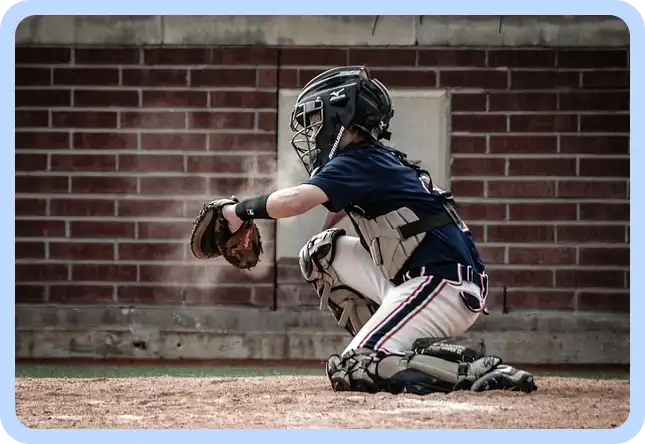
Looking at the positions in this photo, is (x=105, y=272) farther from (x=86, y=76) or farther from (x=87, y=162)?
(x=86, y=76)

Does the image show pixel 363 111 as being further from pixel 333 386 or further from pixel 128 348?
pixel 128 348

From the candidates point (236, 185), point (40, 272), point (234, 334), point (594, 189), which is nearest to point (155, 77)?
point (236, 185)

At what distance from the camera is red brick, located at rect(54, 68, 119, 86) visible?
7684 millimetres

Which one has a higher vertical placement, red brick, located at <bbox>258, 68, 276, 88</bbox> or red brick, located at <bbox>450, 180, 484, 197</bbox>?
red brick, located at <bbox>258, 68, 276, 88</bbox>

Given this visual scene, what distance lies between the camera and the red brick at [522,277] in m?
7.45

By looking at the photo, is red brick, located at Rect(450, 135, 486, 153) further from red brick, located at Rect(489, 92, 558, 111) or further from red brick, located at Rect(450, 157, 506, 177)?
red brick, located at Rect(489, 92, 558, 111)

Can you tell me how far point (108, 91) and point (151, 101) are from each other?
0.26 meters

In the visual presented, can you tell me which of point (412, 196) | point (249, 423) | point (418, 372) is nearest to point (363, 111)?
point (412, 196)

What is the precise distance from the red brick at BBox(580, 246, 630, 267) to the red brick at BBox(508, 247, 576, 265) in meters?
0.14

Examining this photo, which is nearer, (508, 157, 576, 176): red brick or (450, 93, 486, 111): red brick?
(508, 157, 576, 176): red brick

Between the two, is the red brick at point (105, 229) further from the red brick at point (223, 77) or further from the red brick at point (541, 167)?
the red brick at point (541, 167)

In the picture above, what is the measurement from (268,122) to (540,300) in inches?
76.7

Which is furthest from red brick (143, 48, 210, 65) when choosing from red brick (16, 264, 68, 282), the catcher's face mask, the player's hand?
the player's hand

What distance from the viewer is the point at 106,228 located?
7730 mm
